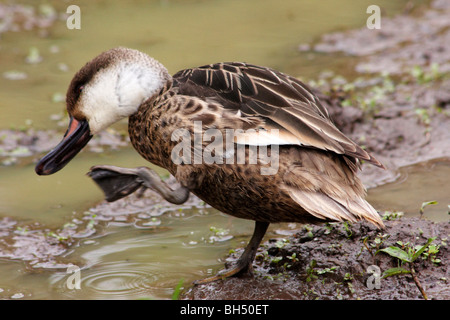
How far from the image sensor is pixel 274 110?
148 inches

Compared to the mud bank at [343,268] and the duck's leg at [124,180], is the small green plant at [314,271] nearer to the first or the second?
the mud bank at [343,268]

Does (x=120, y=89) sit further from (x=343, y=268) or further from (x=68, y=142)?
(x=343, y=268)

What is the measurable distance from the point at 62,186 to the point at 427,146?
10.6 ft

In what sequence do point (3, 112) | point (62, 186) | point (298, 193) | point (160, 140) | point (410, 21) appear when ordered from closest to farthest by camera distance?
point (298, 193)
point (160, 140)
point (62, 186)
point (3, 112)
point (410, 21)

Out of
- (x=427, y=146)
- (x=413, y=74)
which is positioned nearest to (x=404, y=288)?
(x=427, y=146)

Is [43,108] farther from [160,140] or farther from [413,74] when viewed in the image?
[413,74]

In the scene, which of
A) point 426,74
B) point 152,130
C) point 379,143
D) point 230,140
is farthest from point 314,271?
point 426,74

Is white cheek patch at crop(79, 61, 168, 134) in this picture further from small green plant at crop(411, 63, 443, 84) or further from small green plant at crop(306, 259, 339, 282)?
small green plant at crop(411, 63, 443, 84)

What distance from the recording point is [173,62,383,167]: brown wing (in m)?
3.63

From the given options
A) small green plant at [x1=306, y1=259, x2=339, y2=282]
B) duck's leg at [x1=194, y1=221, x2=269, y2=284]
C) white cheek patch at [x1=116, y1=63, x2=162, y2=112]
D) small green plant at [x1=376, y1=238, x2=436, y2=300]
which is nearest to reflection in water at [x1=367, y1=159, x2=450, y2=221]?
small green plant at [x1=376, y1=238, x2=436, y2=300]

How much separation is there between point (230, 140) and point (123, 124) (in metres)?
3.40

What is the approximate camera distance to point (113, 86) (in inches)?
166

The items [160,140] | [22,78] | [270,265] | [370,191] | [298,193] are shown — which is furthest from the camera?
[22,78]

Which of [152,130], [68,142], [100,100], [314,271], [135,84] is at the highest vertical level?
[135,84]
